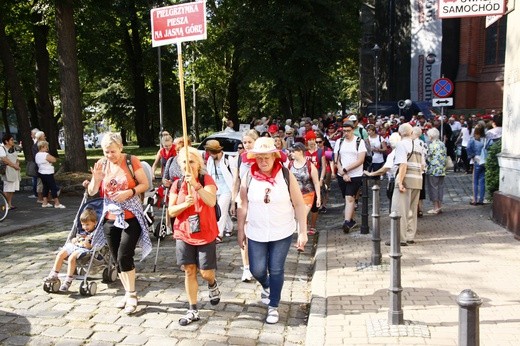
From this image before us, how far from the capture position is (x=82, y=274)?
6934mm

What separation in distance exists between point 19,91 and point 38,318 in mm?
15653

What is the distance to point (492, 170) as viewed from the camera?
11.0 metres

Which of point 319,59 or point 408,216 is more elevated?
point 319,59

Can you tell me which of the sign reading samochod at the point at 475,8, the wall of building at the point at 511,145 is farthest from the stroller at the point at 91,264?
the sign reading samochod at the point at 475,8

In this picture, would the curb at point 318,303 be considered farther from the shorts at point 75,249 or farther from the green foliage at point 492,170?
the green foliage at point 492,170

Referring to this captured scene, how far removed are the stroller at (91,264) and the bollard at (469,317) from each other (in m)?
4.20

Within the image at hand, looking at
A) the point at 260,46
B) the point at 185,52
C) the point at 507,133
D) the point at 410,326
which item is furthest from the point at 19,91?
the point at 410,326

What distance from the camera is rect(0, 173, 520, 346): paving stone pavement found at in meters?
5.09

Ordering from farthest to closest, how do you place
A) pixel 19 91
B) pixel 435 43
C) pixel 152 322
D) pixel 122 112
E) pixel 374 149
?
A: pixel 122 112, pixel 435 43, pixel 19 91, pixel 374 149, pixel 152 322

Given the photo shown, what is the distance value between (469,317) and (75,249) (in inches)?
190

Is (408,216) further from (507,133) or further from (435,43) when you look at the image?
(435,43)

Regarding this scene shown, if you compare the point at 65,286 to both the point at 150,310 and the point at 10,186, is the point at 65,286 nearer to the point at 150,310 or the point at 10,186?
the point at 150,310

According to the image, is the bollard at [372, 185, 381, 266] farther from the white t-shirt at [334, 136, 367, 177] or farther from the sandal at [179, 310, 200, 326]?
the sandal at [179, 310, 200, 326]

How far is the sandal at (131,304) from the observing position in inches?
226
